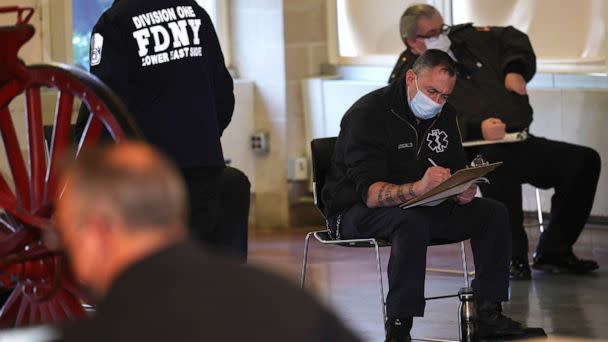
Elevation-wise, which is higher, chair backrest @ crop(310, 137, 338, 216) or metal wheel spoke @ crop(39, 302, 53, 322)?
chair backrest @ crop(310, 137, 338, 216)

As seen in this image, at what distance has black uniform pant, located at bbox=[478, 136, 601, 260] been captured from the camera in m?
6.09

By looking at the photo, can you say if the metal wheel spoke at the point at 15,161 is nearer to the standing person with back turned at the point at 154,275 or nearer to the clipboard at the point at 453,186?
the clipboard at the point at 453,186

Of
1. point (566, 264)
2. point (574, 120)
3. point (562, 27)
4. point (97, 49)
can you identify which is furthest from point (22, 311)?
point (562, 27)

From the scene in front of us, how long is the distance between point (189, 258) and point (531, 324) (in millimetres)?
3407

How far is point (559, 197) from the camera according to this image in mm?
6246

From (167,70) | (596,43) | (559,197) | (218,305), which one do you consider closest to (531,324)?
(559,197)

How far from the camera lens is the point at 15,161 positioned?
11.5ft

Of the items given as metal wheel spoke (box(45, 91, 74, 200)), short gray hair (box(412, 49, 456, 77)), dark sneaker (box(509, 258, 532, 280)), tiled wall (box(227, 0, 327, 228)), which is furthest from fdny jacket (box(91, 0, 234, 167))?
tiled wall (box(227, 0, 327, 228))

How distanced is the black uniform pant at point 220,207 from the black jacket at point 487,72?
1679 mm

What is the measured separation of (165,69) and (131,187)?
8.46 feet

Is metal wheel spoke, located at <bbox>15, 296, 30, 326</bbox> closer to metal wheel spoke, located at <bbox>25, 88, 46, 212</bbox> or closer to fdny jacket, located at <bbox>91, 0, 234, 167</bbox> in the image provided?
metal wheel spoke, located at <bbox>25, 88, 46, 212</bbox>

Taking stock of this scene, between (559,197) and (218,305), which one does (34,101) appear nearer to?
(218,305)

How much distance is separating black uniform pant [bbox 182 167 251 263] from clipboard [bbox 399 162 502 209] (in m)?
0.58

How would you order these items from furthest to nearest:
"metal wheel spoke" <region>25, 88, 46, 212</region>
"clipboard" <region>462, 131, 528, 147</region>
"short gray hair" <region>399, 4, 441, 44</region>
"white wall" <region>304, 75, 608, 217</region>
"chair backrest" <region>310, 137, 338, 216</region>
Result: "white wall" <region>304, 75, 608, 217</region> → "short gray hair" <region>399, 4, 441, 44</region> → "clipboard" <region>462, 131, 528, 147</region> → "chair backrest" <region>310, 137, 338, 216</region> → "metal wheel spoke" <region>25, 88, 46, 212</region>
